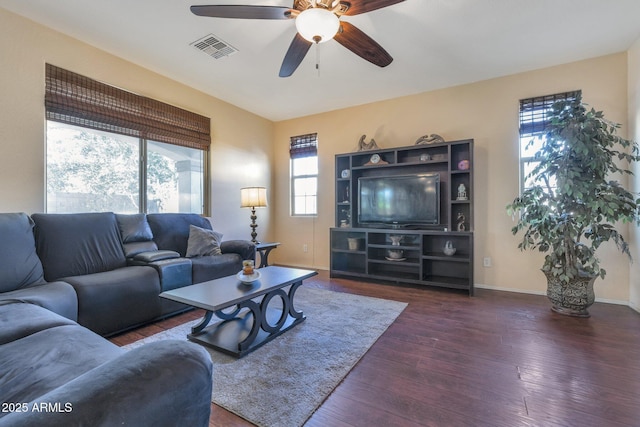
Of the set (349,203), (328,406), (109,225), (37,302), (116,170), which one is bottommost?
(328,406)

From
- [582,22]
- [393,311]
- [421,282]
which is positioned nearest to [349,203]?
[421,282]

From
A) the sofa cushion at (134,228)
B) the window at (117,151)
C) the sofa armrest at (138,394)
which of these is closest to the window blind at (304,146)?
the window at (117,151)

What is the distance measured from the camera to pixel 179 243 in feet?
11.1

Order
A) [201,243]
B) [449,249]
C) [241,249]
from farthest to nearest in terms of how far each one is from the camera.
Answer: [449,249] → [241,249] → [201,243]

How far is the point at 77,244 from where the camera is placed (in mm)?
2504

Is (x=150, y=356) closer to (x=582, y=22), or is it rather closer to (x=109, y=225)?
(x=109, y=225)

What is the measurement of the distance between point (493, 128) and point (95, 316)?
4.52 m

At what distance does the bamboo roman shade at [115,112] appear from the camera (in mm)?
2693

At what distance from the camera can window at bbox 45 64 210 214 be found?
9.03 ft

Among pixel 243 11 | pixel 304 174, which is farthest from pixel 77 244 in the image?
pixel 304 174

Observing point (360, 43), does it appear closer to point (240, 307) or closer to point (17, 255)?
point (240, 307)

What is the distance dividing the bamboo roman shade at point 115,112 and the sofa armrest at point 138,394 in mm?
3105

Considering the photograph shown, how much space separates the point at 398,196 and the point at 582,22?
238 centimetres

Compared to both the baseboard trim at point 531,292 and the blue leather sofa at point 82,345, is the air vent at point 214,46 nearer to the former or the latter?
the blue leather sofa at point 82,345
